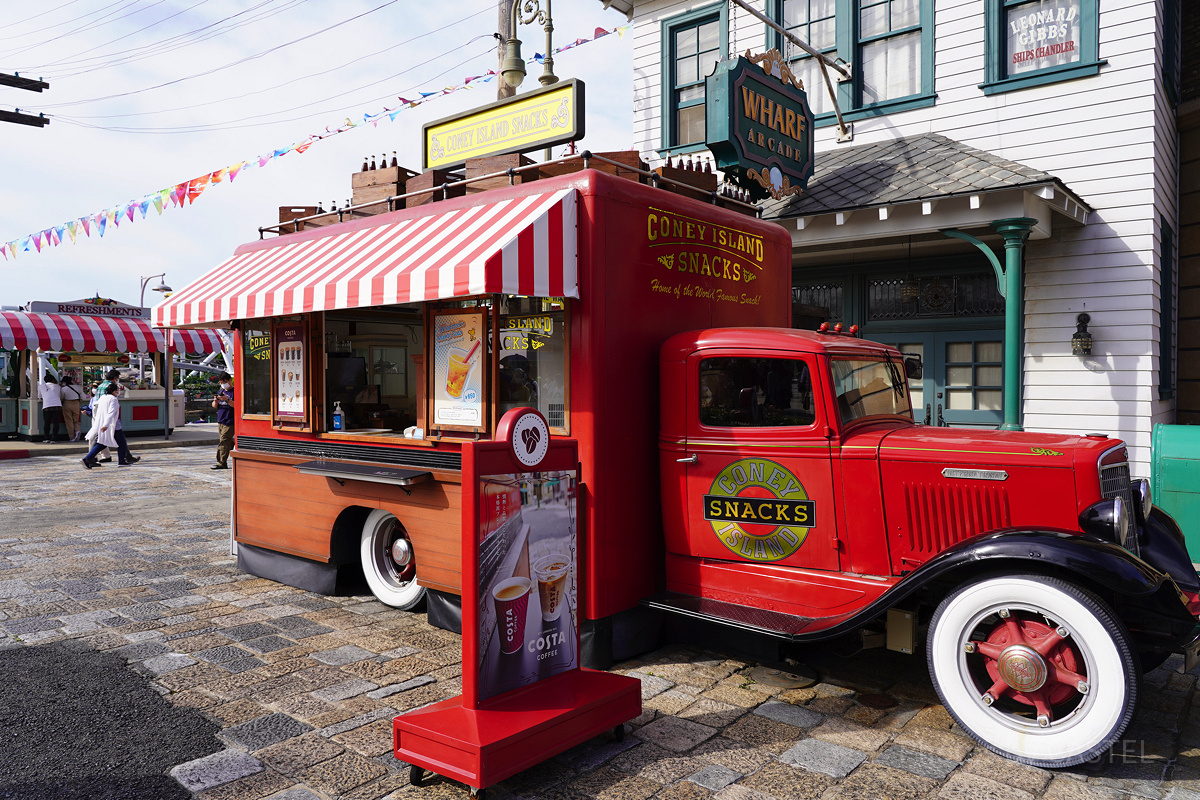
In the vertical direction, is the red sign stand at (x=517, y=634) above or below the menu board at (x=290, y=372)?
below

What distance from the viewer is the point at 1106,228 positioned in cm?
858

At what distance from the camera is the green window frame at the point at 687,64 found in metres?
11.2

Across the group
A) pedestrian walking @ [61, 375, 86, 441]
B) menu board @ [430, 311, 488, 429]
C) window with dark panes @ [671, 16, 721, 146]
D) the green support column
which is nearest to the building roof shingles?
the green support column

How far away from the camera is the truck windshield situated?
14.8 ft

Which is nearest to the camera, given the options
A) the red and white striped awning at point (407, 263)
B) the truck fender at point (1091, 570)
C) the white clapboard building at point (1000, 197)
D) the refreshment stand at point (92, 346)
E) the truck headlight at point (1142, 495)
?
the truck fender at point (1091, 570)

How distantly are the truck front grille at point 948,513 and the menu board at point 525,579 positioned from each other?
69.6 inches

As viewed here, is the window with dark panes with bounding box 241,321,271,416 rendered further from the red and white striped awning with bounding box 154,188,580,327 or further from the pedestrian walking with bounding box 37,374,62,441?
the pedestrian walking with bounding box 37,374,62,441

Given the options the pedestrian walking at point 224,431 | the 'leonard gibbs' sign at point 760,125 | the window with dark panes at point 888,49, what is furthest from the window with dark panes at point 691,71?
the pedestrian walking at point 224,431

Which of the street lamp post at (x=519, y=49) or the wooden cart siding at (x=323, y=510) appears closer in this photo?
the wooden cart siding at (x=323, y=510)

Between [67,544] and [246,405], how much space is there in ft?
9.50

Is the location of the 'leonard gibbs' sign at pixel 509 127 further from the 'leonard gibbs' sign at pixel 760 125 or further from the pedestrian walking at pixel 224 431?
the pedestrian walking at pixel 224 431

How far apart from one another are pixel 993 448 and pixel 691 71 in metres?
8.99

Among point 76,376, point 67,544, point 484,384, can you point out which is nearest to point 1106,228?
point 484,384

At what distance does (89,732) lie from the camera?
380 cm
